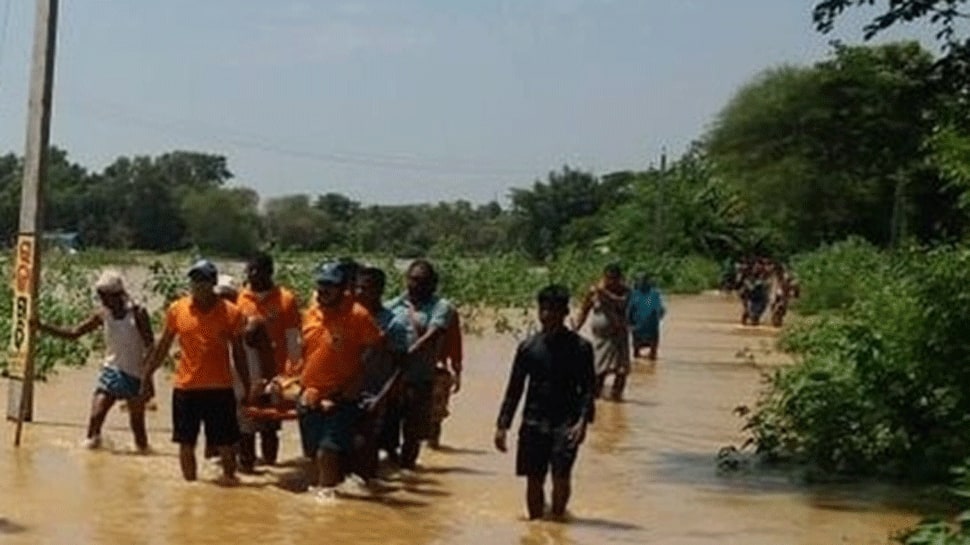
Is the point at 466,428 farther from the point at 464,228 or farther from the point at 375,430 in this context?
the point at 464,228

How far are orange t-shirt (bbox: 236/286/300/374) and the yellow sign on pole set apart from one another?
286 cm

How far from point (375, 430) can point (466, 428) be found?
179 inches

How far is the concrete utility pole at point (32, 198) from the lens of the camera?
14094mm

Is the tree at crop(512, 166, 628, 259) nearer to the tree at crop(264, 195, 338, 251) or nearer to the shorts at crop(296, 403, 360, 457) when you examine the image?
the tree at crop(264, 195, 338, 251)

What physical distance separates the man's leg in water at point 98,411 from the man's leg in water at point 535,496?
3.82 metres

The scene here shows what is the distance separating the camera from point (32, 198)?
46.8ft

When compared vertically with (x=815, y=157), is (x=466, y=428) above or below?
below

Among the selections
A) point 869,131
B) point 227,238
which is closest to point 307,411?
point 869,131

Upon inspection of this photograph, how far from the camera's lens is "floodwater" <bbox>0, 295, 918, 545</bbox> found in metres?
10.2

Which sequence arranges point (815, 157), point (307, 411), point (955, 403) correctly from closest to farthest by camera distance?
point (307, 411), point (955, 403), point (815, 157)

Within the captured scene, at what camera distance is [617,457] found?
14.6 m

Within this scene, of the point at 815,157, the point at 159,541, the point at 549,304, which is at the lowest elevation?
the point at 159,541

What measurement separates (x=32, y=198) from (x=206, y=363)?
3741 millimetres

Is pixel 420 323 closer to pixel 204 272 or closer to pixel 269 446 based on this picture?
pixel 269 446
